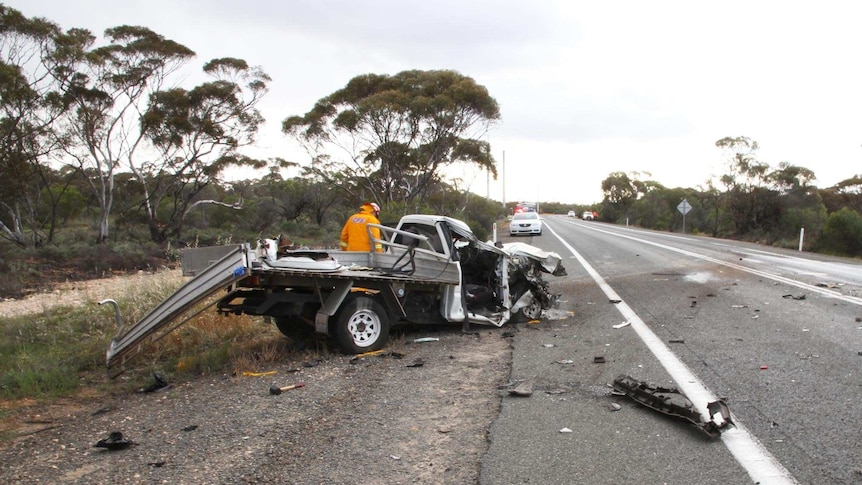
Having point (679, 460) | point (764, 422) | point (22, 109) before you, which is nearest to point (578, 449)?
point (679, 460)

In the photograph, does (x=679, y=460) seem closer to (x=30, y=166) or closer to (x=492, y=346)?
(x=492, y=346)

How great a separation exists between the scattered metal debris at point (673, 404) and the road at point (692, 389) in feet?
0.21

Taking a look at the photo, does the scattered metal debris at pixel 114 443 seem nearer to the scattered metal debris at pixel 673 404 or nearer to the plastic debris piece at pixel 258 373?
the plastic debris piece at pixel 258 373

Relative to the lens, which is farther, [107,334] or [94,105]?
[94,105]

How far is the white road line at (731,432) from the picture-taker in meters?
3.43

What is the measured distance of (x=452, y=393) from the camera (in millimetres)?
5234

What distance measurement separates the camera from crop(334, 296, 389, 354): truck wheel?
6.64 metres

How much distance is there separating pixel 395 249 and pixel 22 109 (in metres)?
22.3

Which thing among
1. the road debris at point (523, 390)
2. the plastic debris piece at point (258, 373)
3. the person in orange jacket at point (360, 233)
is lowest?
the plastic debris piece at point (258, 373)

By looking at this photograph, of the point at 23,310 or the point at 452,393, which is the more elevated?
the point at 452,393

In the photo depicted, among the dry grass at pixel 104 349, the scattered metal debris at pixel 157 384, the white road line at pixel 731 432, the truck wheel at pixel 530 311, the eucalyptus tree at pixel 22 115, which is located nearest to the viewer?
the white road line at pixel 731 432

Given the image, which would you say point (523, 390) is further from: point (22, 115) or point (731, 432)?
point (22, 115)

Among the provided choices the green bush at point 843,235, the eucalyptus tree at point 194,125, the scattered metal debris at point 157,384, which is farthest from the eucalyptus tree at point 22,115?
the green bush at point 843,235

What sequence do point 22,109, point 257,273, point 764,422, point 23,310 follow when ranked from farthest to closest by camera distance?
point 22,109
point 23,310
point 257,273
point 764,422
